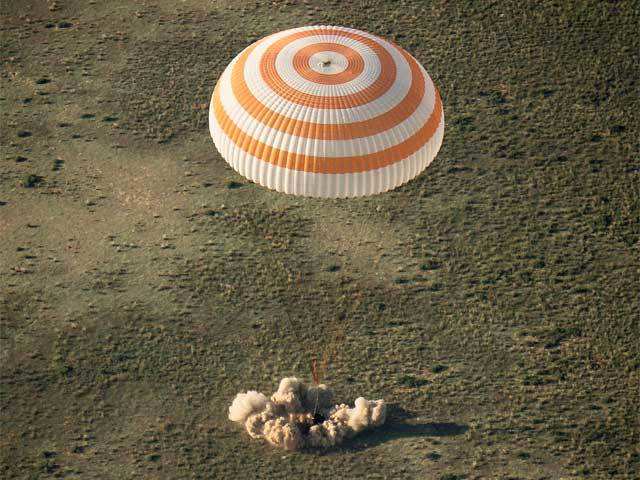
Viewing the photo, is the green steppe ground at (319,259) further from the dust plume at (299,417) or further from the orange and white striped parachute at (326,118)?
the orange and white striped parachute at (326,118)

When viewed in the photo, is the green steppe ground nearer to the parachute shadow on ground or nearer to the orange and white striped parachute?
the parachute shadow on ground

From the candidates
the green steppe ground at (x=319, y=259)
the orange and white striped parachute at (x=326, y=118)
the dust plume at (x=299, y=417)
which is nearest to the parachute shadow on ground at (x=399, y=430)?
the green steppe ground at (x=319, y=259)

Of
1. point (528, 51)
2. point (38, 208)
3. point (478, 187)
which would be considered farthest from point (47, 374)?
point (528, 51)

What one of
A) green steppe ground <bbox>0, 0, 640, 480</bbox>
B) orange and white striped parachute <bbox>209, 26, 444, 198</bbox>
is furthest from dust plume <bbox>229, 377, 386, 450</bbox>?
orange and white striped parachute <bbox>209, 26, 444, 198</bbox>

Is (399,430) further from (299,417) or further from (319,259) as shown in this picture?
(319,259)

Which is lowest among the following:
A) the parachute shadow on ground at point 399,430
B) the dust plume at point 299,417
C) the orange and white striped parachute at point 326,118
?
the parachute shadow on ground at point 399,430

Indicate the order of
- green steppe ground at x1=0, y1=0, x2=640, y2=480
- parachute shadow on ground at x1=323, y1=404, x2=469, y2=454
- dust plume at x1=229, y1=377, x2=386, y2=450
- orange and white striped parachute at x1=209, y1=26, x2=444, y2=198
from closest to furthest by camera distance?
orange and white striped parachute at x1=209, y1=26, x2=444, y2=198 → dust plume at x1=229, y1=377, x2=386, y2=450 → parachute shadow on ground at x1=323, y1=404, x2=469, y2=454 → green steppe ground at x1=0, y1=0, x2=640, y2=480

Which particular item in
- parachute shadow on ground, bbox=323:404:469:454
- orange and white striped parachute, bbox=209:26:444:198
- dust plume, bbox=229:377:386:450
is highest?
orange and white striped parachute, bbox=209:26:444:198
